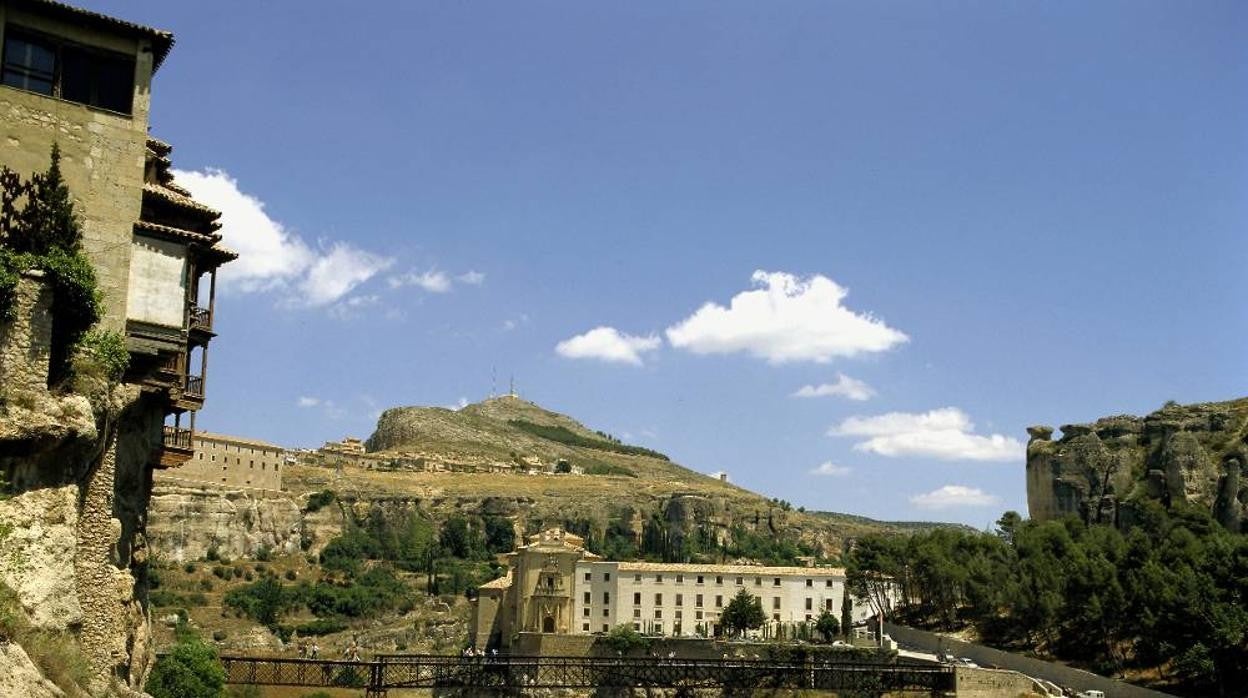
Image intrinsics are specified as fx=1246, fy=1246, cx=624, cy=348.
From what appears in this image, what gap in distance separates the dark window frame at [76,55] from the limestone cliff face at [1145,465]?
71701 mm

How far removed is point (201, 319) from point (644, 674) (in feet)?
145

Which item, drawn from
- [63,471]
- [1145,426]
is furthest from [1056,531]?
[63,471]

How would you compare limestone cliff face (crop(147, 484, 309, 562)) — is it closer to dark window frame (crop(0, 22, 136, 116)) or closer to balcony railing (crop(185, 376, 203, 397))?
balcony railing (crop(185, 376, 203, 397))

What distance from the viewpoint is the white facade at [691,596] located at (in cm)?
7969

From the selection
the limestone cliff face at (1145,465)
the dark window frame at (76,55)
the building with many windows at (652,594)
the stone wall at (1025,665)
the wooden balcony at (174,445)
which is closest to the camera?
the dark window frame at (76,55)

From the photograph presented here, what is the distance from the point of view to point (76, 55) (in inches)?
931

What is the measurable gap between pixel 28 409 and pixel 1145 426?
8324 cm

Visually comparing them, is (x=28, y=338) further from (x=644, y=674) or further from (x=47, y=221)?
(x=644, y=674)

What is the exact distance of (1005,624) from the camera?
70312 mm

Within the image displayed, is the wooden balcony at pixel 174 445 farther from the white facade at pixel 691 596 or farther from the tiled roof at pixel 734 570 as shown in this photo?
the tiled roof at pixel 734 570

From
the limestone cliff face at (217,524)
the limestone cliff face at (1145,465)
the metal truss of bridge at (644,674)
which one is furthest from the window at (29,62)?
the limestone cliff face at (217,524)

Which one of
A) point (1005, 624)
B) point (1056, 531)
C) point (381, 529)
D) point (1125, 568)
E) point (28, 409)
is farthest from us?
point (381, 529)

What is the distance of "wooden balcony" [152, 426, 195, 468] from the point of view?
29.3 metres

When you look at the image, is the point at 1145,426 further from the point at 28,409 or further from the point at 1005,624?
the point at 28,409
